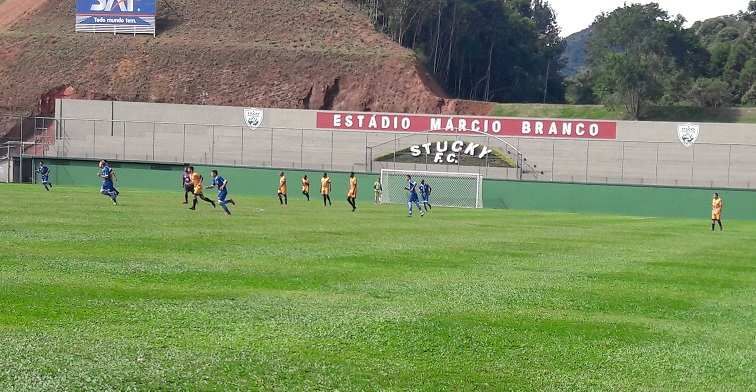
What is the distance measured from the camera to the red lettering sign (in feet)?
256

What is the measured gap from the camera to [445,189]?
6731 centimetres

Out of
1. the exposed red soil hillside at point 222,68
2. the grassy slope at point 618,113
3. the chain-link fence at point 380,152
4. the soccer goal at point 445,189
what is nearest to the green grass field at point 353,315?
the soccer goal at point 445,189

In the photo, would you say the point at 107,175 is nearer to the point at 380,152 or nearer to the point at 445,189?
the point at 445,189

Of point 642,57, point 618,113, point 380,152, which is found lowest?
point 380,152

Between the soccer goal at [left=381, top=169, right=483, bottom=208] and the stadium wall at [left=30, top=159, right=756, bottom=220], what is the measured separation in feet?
3.62

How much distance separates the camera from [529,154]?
75.0 metres

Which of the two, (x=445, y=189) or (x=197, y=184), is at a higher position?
(x=197, y=184)

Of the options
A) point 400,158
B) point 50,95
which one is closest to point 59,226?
point 400,158

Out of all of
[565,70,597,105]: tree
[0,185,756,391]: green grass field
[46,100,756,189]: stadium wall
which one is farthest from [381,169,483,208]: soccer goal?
[565,70,597,105]: tree

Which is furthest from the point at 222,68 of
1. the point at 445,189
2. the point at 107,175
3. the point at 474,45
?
the point at 107,175

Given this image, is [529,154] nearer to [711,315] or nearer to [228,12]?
[228,12]

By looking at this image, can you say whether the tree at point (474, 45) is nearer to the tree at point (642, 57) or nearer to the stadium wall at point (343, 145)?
the tree at point (642, 57)

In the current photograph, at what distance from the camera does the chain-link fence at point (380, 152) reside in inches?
2827

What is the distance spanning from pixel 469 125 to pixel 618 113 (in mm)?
23445
